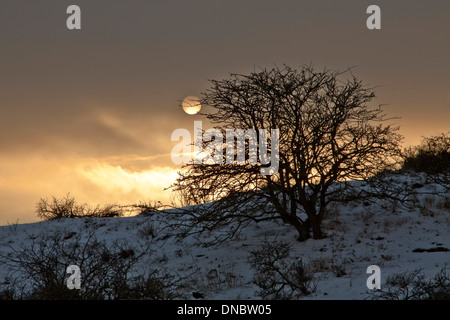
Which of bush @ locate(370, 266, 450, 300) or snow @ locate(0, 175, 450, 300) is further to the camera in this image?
snow @ locate(0, 175, 450, 300)

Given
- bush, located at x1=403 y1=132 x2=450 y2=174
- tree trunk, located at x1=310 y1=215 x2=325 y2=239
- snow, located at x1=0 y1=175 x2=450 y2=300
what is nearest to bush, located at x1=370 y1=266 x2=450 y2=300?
snow, located at x1=0 y1=175 x2=450 y2=300

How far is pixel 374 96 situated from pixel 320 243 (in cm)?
508

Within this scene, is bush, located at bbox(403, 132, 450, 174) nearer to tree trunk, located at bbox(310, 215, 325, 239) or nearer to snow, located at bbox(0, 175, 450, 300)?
snow, located at bbox(0, 175, 450, 300)

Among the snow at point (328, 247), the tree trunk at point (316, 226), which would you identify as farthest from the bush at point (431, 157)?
the tree trunk at point (316, 226)

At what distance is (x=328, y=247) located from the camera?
13.8 metres

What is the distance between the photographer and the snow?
428 inches

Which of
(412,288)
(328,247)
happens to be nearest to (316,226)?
(328,247)

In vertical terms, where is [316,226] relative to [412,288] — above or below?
above

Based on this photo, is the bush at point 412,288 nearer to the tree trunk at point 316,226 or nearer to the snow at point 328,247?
the snow at point 328,247

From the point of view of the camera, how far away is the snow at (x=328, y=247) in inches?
428

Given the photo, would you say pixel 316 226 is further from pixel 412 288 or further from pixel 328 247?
pixel 412 288

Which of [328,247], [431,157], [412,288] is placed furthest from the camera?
[431,157]
